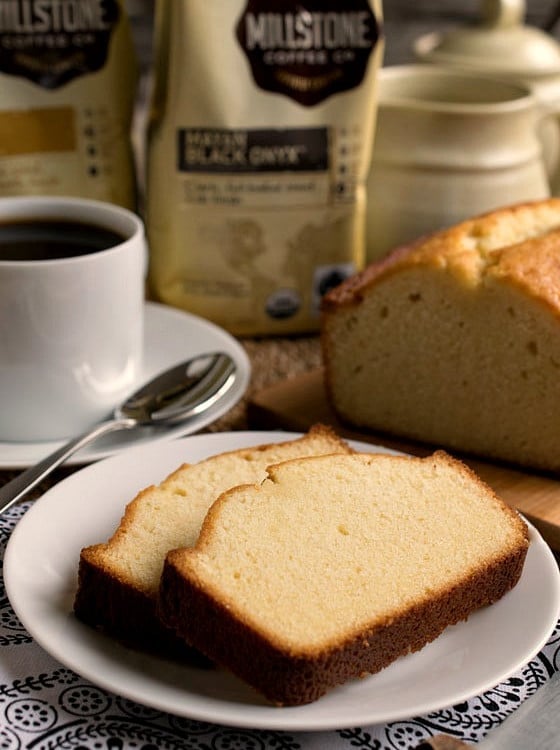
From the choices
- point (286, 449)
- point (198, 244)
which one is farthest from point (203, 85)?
point (286, 449)

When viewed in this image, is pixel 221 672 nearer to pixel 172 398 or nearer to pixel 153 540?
pixel 153 540

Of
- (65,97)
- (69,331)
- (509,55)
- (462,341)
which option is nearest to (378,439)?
(462,341)

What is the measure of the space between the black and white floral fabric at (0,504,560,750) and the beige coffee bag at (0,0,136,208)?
110cm

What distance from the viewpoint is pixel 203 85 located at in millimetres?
1843

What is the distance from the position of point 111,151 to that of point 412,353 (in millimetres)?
758

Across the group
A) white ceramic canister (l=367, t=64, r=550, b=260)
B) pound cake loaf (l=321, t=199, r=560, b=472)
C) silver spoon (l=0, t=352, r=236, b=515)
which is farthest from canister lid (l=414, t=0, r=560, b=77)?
silver spoon (l=0, t=352, r=236, b=515)

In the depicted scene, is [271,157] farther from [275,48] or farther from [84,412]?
[84,412]

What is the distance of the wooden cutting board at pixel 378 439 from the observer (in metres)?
1.41

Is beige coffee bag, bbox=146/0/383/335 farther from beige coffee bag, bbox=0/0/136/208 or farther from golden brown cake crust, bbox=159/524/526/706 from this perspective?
golden brown cake crust, bbox=159/524/526/706

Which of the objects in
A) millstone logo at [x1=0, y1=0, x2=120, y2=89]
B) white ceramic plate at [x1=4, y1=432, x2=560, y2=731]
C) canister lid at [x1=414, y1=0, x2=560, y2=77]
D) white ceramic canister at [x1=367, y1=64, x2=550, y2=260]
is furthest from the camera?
canister lid at [x1=414, y1=0, x2=560, y2=77]

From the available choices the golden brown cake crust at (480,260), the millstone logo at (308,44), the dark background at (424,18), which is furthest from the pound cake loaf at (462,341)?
the dark background at (424,18)

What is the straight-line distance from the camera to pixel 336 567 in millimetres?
1062

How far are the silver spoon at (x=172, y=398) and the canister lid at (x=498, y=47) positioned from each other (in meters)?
1.00

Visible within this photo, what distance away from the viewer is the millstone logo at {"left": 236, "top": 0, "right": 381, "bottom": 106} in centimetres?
181
